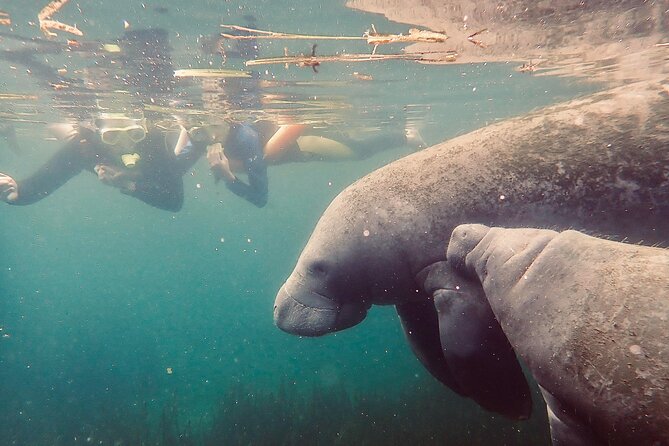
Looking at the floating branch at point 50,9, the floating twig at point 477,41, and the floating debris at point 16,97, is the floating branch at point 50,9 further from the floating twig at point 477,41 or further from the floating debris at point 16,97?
the floating twig at point 477,41

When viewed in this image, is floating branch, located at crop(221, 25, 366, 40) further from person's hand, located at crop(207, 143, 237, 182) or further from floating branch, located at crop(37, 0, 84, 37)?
person's hand, located at crop(207, 143, 237, 182)

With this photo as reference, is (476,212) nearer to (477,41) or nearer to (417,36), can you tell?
(417,36)

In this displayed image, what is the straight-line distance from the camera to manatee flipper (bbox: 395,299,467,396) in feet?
12.5

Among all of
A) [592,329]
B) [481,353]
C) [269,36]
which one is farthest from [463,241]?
[269,36]

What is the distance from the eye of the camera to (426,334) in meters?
4.01

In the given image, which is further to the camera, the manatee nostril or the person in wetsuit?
the person in wetsuit

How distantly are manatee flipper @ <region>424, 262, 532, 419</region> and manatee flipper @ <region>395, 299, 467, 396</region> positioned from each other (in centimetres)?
79

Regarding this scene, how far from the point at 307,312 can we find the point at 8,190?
12538 millimetres

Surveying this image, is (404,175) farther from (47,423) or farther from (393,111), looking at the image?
(47,423)

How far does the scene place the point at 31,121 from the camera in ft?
64.0

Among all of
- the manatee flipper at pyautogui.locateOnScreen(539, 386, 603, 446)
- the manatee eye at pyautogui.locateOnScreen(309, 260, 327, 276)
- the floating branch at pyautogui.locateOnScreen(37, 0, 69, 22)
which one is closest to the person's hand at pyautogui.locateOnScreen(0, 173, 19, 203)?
the floating branch at pyautogui.locateOnScreen(37, 0, 69, 22)

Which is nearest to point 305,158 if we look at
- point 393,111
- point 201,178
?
point 393,111

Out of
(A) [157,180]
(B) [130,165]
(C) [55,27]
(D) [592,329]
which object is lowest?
(A) [157,180]

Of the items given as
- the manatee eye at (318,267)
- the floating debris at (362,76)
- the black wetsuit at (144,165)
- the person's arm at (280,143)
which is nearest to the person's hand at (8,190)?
the black wetsuit at (144,165)
